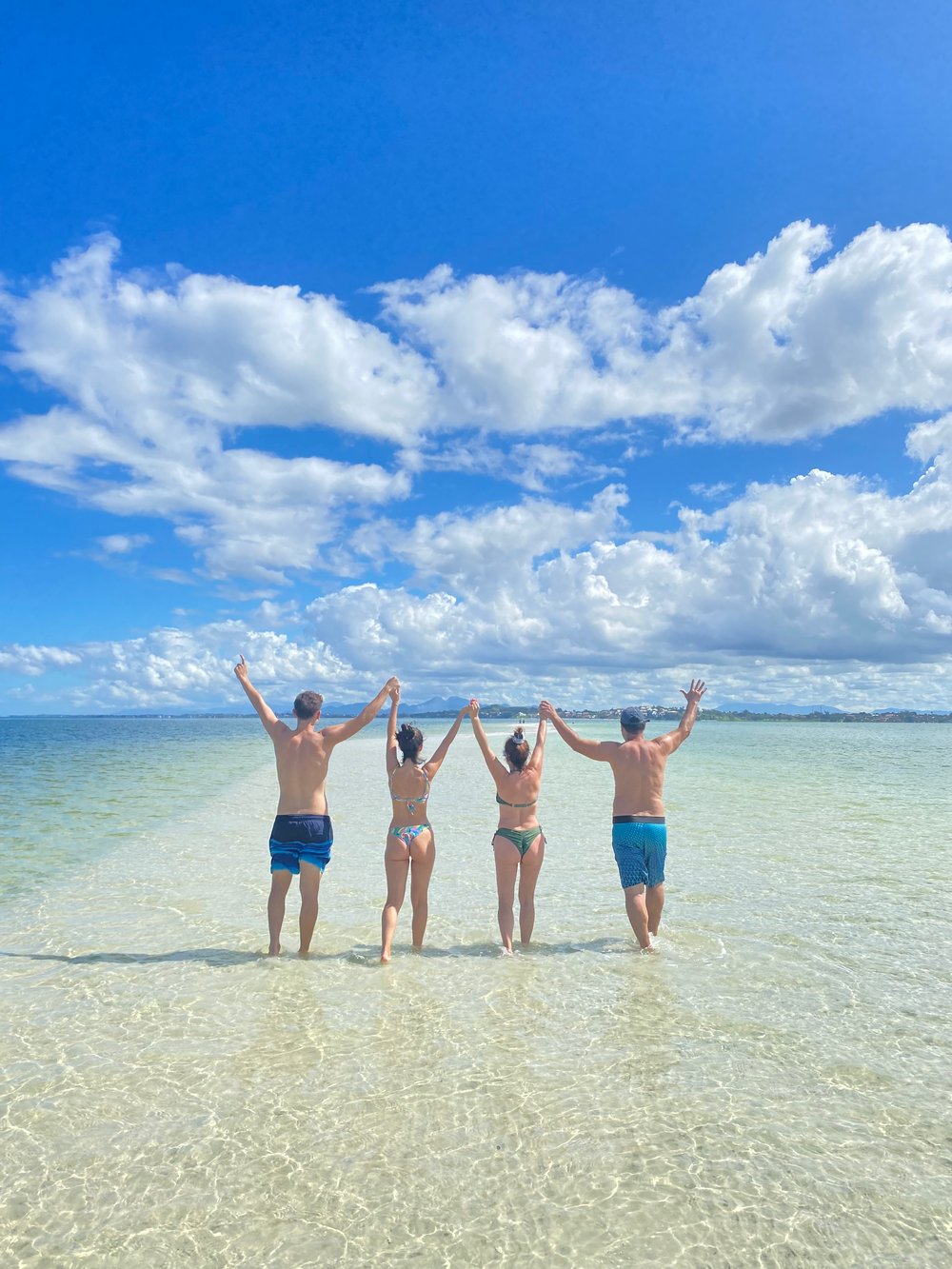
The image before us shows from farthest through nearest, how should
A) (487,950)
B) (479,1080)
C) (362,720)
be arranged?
1. (487,950)
2. (362,720)
3. (479,1080)

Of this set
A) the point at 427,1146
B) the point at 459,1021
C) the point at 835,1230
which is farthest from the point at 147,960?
the point at 835,1230

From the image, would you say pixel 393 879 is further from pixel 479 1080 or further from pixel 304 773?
pixel 479 1080

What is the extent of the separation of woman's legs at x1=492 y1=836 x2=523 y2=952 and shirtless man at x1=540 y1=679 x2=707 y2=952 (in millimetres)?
1069

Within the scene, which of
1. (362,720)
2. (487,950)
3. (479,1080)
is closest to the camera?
(479,1080)

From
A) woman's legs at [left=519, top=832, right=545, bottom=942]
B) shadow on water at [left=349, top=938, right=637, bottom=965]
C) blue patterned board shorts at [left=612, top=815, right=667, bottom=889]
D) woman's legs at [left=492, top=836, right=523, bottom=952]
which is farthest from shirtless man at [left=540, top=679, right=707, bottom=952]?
woman's legs at [left=492, top=836, right=523, bottom=952]

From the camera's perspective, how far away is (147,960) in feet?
25.2

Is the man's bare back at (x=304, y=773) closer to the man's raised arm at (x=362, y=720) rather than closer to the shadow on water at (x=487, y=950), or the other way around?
the man's raised arm at (x=362, y=720)

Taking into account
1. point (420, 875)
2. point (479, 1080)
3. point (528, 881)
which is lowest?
point (479, 1080)

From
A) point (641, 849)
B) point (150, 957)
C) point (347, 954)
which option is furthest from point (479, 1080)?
point (150, 957)

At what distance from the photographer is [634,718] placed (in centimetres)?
792

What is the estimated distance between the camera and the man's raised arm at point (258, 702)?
7254mm

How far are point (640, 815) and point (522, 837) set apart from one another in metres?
1.23

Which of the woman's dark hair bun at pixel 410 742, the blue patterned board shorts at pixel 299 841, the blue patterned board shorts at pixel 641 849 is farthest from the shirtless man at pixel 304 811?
the blue patterned board shorts at pixel 641 849

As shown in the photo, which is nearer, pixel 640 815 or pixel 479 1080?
pixel 479 1080
